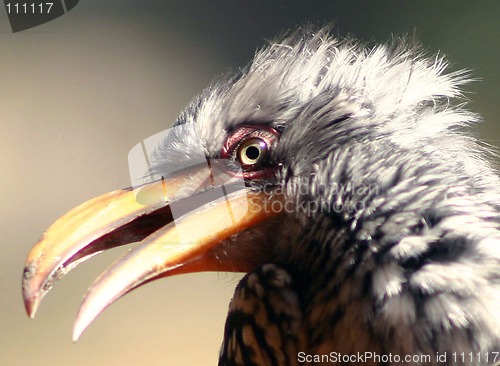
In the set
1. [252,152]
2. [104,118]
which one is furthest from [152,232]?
[104,118]

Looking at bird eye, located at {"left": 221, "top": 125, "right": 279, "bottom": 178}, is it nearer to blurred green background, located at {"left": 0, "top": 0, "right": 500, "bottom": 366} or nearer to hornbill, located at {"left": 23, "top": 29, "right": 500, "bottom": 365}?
hornbill, located at {"left": 23, "top": 29, "right": 500, "bottom": 365}

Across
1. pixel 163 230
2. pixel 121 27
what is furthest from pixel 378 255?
pixel 121 27

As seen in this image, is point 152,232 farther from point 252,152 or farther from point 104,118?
point 104,118

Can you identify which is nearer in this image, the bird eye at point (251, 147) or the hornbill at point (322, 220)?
the hornbill at point (322, 220)

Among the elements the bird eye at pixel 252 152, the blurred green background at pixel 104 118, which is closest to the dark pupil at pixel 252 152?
the bird eye at pixel 252 152

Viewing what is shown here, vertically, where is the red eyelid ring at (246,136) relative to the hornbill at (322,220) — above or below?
above

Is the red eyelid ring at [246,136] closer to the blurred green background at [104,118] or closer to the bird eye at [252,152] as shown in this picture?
the bird eye at [252,152]

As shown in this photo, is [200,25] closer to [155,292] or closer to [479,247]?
[155,292]
